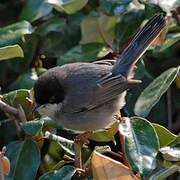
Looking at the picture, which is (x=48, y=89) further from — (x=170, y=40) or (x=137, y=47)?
(x=170, y=40)

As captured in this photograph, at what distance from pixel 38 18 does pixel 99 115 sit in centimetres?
107

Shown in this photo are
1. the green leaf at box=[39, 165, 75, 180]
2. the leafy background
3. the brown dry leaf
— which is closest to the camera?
the brown dry leaf

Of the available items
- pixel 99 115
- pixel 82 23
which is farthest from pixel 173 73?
pixel 82 23

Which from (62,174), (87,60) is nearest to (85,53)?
(87,60)

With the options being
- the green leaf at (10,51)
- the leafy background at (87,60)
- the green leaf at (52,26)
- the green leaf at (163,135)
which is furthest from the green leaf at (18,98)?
the green leaf at (163,135)

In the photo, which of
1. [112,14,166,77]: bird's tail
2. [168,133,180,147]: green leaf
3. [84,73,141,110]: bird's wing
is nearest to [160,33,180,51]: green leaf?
[112,14,166,77]: bird's tail

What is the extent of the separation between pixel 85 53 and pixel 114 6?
0.45m

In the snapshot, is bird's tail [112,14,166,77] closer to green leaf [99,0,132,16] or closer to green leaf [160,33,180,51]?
green leaf [160,33,180,51]

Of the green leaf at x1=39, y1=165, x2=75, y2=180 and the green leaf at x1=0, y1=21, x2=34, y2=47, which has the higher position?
the green leaf at x1=0, y1=21, x2=34, y2=47

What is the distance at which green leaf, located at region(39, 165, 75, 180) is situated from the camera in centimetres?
232

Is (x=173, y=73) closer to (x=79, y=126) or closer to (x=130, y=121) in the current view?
(x=130, y=121)

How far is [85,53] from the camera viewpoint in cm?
321

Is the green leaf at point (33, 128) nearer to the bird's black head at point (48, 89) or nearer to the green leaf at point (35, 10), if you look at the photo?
the bird's black head at point (48, 89)

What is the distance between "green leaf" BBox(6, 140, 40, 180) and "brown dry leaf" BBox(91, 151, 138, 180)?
0.51 m
